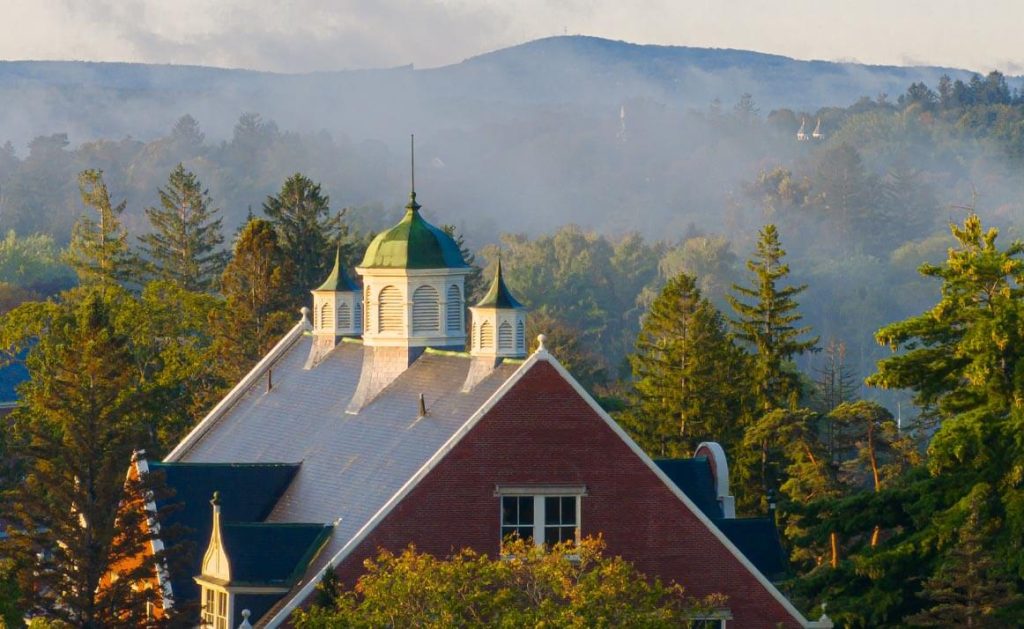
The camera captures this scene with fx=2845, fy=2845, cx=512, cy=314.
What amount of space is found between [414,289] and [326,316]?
6388 millimetres

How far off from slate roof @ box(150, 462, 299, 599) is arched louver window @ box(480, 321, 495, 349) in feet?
16.3

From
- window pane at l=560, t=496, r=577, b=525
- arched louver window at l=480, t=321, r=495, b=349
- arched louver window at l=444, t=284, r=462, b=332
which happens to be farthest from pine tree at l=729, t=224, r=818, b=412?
window pane at l=560, t=496, r=577, b=525

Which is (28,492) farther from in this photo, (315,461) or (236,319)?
(236,319)

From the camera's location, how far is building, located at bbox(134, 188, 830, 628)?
5459 cm

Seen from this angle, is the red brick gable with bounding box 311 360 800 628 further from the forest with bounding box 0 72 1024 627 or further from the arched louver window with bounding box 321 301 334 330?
the arched louver window with bounding box 321 301 334 330

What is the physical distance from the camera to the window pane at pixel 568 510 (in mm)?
55594

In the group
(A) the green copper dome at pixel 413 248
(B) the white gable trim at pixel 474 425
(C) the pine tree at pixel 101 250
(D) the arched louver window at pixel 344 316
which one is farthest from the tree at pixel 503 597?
(C) the pine tree at pixel 101 250

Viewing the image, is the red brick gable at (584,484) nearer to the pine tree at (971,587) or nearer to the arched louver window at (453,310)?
the pine tree at (971,587)

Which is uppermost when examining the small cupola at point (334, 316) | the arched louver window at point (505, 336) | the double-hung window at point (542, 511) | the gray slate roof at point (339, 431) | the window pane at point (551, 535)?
the small cupola at point (334, 316)

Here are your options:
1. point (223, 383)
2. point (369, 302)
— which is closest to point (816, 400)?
point (223, 383)

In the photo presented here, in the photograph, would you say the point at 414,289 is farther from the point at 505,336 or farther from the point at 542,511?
the point at 542,511

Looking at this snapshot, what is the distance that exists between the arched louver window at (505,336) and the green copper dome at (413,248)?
18.8 ft

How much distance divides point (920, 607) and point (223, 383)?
47.4 metres

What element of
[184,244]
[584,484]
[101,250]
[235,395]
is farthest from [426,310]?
[184,244]
